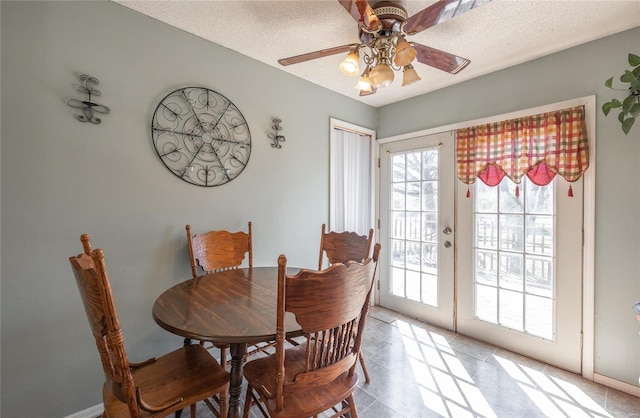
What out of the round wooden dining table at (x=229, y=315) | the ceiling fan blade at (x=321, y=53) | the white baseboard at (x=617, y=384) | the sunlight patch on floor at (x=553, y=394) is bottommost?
the sunlight patch on floor at (x=553, y=394)

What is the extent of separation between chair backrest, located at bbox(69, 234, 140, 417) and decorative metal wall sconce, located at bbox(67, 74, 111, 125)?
105cm

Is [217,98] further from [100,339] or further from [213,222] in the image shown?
[100,339]

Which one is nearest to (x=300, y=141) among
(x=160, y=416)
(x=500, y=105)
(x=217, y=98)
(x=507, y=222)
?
(x=217, y=98)

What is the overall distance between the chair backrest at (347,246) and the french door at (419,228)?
1067mm

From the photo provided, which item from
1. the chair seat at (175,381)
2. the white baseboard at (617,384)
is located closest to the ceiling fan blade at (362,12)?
the chair seat at (175,381)

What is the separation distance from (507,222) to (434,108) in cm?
134

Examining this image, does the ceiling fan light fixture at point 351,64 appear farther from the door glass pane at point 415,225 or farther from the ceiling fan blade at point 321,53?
the door glass pane at point 415,225

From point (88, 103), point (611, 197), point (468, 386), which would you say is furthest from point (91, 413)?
point (611, 197)

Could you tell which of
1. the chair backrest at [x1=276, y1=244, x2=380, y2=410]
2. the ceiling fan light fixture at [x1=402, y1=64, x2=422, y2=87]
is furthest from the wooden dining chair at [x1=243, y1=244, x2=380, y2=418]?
the ceiling fan light fixture at [x1=402, y1=64, x2=422, y2=87]

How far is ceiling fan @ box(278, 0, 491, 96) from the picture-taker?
4.31 feet

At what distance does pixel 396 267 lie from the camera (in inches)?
130

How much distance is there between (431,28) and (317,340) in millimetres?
2072

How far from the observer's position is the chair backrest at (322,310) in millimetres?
989

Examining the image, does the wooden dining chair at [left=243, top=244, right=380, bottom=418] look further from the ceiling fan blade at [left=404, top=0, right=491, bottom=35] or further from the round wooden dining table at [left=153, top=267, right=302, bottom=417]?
the ceiling fan blade at [left=404, top=0, right=491, bottom=35]
